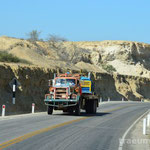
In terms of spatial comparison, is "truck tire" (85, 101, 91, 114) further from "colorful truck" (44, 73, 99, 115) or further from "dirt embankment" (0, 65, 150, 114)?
"dirt embankment" (0, 65, 150, 114)

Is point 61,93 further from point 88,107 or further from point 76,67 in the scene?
point 76,67

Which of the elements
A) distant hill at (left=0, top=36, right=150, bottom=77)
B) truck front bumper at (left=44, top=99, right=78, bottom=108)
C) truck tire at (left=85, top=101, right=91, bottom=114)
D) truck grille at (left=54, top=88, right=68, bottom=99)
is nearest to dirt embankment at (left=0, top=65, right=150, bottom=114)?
truck tire at (left=85, top=101, right=91, bottom=114)

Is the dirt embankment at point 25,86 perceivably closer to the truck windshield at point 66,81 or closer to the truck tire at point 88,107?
the truck tire at point 88,107

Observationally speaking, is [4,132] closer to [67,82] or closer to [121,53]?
[67,82]

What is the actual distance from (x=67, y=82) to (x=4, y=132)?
40.3 ft

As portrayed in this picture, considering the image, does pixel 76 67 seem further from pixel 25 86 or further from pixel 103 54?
pixel 103 54

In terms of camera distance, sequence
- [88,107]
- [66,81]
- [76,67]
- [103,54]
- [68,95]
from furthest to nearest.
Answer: [103,54]
[76,67]
[88,107]
[66,81]
[68,95]

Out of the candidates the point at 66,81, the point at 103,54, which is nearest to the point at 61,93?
the point at 66,81

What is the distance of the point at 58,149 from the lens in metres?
12.5

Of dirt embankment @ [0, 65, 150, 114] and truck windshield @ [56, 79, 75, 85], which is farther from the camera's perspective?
dirt embankment @ [0, 65, 150, 114]

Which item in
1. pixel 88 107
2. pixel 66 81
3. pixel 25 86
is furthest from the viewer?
pixel 25 86

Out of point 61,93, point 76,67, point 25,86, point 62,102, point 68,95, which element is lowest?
point 62,102

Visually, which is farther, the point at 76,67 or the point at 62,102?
the point at 76,67

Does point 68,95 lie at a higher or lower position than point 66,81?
lower
